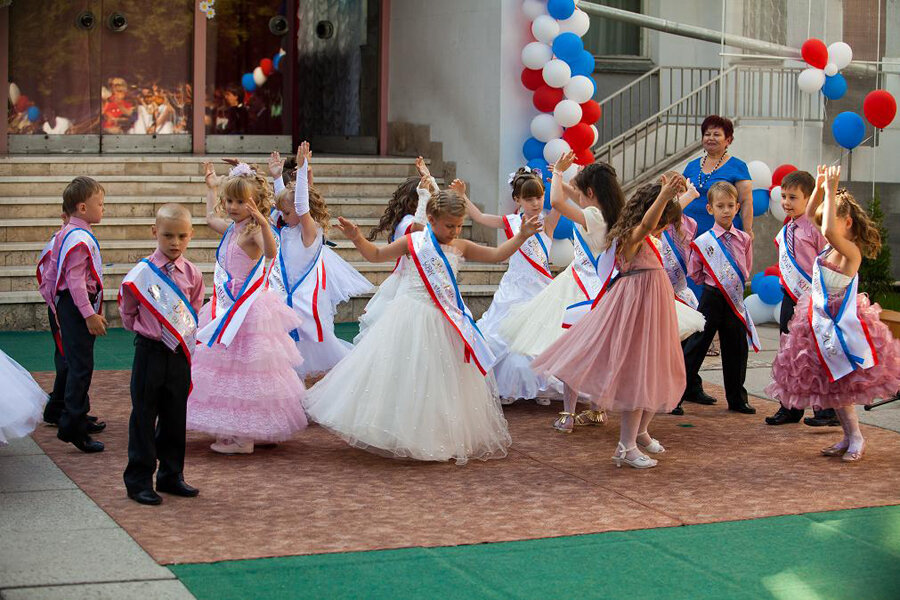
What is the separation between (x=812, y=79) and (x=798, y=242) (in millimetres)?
4722

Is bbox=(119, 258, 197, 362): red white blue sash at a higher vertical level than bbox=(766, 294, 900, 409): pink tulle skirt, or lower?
higher

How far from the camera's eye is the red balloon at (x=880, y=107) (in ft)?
38.7

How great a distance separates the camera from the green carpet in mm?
4652

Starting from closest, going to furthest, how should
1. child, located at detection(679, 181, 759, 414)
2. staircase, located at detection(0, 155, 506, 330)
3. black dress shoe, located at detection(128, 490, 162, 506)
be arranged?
black dress shoe, located at detection(128, 490, 162, 506)
child, located at detection(679, 181, 759, 414)
staircase, located at detection(0, 155, 506, 330)

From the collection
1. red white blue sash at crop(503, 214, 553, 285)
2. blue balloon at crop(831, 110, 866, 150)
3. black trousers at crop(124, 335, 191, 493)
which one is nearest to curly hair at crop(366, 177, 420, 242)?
red white blue sash at crop(503, 214, 553, 285)

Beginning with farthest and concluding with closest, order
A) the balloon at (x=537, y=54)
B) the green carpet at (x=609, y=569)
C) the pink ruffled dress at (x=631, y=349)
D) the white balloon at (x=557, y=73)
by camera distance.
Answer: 1. the balloon at (x=537, y=54)
2. the white balloon at (x=557, y=73)
3. the pink ruffled dress at (x=631, y=349)
4. the green carpet at (x=609, y=569)

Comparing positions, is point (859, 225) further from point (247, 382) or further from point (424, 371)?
point (247, 382)

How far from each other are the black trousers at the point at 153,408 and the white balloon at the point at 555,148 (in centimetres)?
769

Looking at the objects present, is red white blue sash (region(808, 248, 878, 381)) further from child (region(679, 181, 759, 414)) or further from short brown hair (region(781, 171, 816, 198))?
child (region(679, 181, 759, 414))

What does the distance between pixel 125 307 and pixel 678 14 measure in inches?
468

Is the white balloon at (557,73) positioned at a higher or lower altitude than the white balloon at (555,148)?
higher

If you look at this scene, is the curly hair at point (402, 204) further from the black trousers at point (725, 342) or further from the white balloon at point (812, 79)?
the white balloon at point (812, 79)

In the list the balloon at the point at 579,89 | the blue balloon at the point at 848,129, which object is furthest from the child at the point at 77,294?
the blue balloon at the point at 848,129

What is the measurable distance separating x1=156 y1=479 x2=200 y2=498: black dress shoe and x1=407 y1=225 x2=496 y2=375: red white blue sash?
1726 mm
